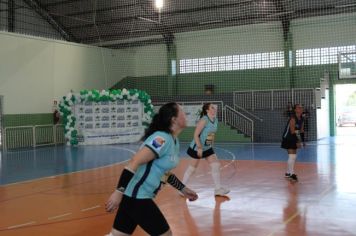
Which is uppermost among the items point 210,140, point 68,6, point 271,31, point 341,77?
point 68,6

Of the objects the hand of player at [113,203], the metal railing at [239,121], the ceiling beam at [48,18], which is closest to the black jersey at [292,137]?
the hand of player at [113,203]

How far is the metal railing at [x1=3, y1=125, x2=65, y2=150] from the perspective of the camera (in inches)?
866

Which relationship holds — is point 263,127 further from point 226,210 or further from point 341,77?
point 226,210

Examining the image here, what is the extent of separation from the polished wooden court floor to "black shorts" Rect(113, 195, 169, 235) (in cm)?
250

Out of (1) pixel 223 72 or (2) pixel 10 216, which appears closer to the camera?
(2) pixel 10 216

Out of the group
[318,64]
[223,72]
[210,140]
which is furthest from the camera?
[223,72]

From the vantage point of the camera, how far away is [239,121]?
23828mm

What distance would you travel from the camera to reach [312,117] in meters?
22.6

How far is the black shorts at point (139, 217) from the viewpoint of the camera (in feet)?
12.0

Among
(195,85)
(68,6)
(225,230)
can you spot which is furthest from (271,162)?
(68,6)

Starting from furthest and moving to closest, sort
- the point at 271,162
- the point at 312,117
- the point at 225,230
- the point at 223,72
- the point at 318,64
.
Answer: the point at 223,72
the point at 318,64
the point at 312,117
the point at 271,162
the point at 225,230

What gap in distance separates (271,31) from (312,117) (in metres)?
5.41

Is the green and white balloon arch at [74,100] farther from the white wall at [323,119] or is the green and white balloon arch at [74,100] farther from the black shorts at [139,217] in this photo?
the black shorts at [139,217]

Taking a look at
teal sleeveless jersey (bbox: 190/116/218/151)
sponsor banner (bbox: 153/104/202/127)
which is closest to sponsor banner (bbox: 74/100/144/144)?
sponsor banner (bbox: 153/104/202/127)
